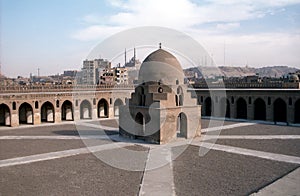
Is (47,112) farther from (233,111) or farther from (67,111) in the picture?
(233,111)

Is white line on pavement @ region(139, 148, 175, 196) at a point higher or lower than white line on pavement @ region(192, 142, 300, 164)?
lower

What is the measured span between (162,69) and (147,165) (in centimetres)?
1104

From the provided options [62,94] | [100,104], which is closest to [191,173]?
[62,94]

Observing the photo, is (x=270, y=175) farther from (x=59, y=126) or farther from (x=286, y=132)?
(x=59, y=126)

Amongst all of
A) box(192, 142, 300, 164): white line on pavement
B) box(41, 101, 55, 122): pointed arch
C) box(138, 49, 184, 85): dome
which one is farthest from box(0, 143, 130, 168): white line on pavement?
box(41, 101, 55, 122): pointed arch

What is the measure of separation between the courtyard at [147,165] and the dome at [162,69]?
16.3ft

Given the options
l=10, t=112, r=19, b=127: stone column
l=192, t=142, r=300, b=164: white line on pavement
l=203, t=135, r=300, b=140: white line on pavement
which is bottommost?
l=192, t=142, r=300, b=164: white line on pavement

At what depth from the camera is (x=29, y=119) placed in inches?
1174

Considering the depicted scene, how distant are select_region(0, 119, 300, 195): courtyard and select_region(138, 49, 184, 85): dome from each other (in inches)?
195

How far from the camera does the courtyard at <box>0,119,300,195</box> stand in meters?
10.9

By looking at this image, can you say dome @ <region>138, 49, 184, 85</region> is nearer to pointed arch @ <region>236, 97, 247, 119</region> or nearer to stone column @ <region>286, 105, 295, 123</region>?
stone column @ <region>286, 105, 295, 123</region>

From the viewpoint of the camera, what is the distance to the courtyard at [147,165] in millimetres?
10945

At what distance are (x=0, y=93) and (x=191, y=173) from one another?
21.9 metres

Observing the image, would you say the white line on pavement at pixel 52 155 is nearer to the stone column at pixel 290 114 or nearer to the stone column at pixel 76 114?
the stone column at pixel 76 114
